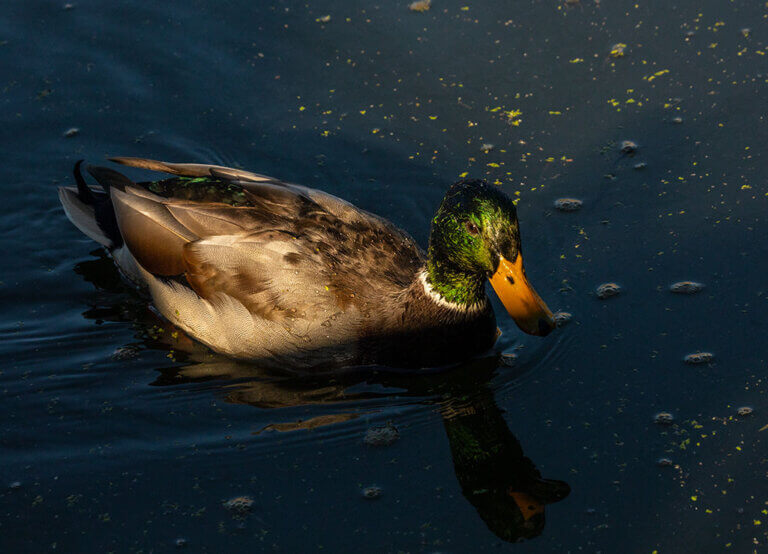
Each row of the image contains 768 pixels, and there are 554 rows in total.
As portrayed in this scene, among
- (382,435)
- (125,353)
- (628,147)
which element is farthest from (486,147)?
(125,353)

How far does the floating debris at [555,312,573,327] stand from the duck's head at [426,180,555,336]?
455mm

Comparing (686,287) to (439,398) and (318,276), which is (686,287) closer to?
(439,398)

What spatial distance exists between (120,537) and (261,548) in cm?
66

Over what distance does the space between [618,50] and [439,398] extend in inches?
138

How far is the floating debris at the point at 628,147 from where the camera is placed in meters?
6.59

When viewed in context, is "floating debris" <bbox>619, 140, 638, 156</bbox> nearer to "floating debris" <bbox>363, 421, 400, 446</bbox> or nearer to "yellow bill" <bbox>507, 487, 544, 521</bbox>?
"floating debris" <bbox>363, 421, 400, 446</bbox>

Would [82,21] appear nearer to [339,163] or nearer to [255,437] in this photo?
[339,163]

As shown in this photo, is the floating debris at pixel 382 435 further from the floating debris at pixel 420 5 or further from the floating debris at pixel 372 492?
the floating debris at pixel 420 5

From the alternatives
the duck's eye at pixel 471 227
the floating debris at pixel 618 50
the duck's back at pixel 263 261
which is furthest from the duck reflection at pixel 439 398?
the floating debris at pixel 618 50

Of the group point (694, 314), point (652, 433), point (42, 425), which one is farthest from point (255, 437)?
point (694, 314)

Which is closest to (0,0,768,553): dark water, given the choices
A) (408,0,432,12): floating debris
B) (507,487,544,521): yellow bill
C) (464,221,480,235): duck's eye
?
(507,487,544,521): yellow bill

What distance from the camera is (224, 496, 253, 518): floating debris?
4.52 meters

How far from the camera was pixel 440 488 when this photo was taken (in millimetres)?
4613

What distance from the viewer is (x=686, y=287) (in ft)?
18.3
